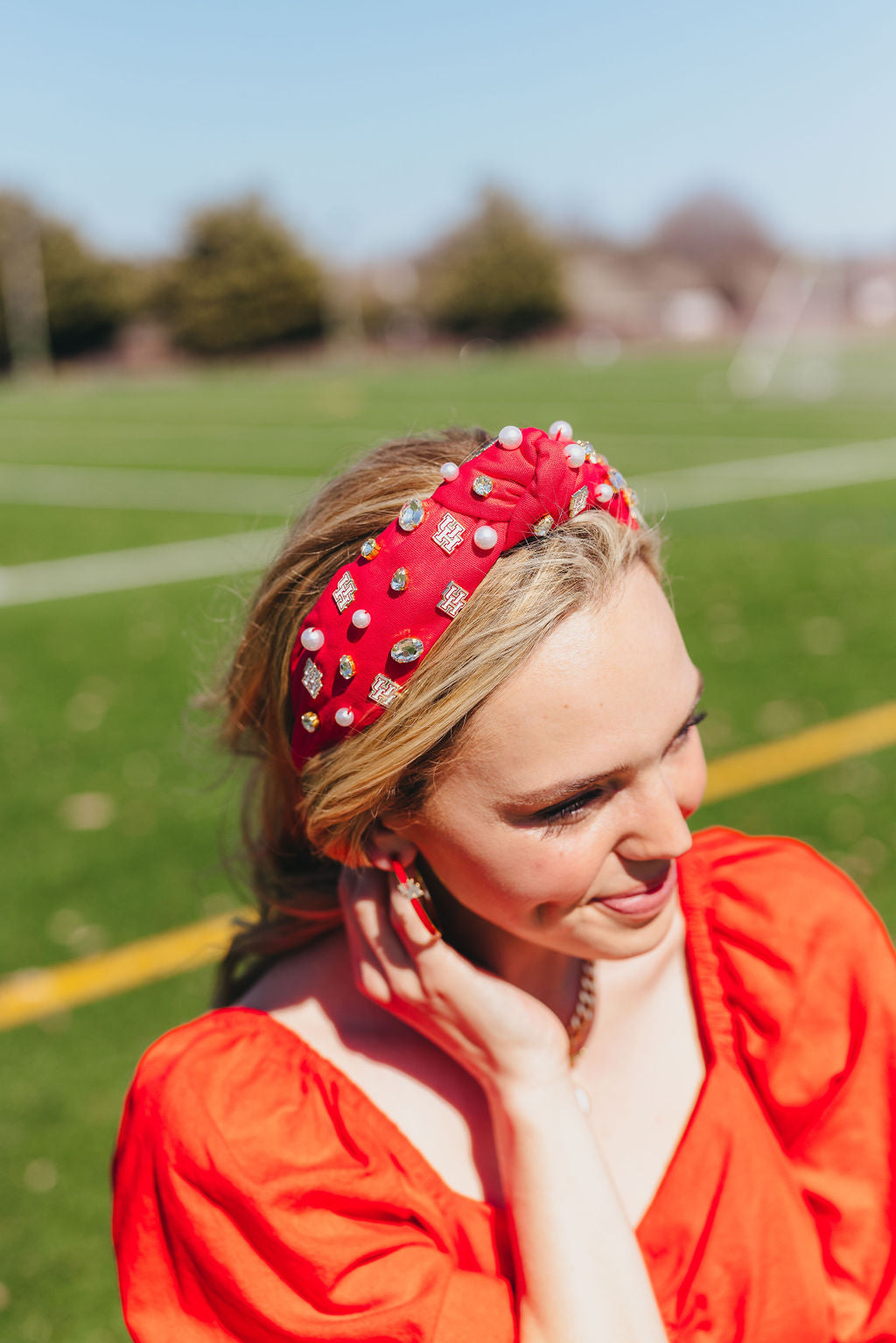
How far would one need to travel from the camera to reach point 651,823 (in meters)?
1.54

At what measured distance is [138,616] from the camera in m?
9.10

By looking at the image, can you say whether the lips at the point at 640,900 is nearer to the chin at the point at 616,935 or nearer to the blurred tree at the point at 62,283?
the chin at the point at 616,935

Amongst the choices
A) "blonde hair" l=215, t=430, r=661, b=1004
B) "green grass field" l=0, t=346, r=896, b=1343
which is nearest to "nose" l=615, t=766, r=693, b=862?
"blonde hair" l=215, t=430, r=661, b=1004

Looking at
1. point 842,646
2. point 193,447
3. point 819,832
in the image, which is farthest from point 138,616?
point 193,447

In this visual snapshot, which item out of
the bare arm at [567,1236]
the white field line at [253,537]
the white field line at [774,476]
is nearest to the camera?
the bare arm at [567,1236]

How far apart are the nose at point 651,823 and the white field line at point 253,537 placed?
18.0 feet

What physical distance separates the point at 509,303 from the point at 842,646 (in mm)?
70054

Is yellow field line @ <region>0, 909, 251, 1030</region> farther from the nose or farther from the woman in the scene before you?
the nose

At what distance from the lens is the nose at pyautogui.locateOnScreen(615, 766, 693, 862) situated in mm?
1530

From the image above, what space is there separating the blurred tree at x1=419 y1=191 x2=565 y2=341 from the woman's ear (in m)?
75.6

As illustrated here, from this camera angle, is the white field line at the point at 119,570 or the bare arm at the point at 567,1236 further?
the white field line at the point at 119,570

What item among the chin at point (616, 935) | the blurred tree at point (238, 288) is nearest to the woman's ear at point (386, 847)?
the chin at point (616, 935)

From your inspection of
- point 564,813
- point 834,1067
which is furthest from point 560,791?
point 834,1067

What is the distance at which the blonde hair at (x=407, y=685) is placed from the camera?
4.78ft
